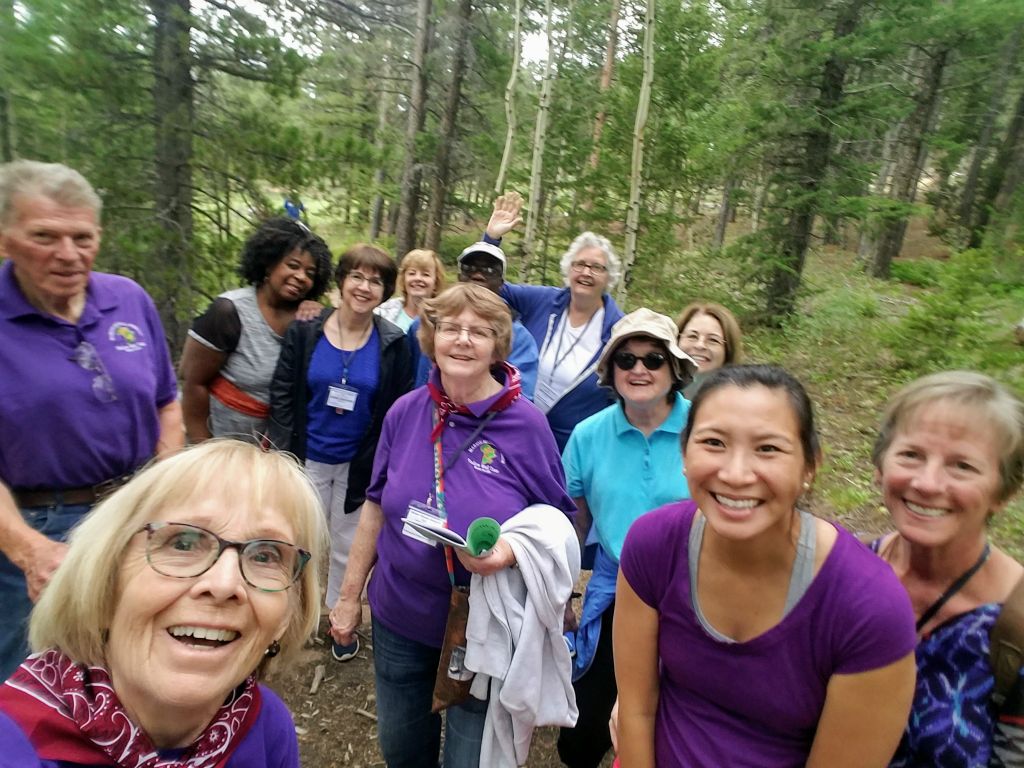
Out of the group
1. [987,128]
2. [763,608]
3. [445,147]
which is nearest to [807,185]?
[445,147]

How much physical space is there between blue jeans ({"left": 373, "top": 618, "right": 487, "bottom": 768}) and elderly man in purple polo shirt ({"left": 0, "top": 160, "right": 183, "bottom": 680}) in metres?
1.28

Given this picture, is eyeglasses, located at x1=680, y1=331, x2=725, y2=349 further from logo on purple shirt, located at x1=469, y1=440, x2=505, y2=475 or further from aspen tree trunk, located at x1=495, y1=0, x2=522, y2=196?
aspen tree trunk, located at x1=495, y1=0, x2=522, y2=196

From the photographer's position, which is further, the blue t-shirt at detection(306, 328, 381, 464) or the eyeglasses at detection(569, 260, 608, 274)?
the eyeglasses at detection(569, 260, 608, 274)

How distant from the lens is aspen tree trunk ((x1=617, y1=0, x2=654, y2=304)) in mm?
8344

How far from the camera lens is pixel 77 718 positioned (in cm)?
108

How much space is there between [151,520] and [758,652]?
4.90ft

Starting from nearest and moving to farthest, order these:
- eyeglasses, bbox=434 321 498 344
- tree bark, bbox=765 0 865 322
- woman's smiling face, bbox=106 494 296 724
Result: woman's smiling face, bbox=106 494 296 724 → eyeglasses, bbox=434 321 498 344 → tree bark, bbox=765 0 865 322

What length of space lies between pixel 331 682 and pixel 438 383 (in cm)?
231

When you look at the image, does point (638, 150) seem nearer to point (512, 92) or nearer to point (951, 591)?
point (512, 92)

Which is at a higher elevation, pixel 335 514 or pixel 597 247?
pixel 597 247

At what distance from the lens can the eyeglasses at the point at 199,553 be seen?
1208mm

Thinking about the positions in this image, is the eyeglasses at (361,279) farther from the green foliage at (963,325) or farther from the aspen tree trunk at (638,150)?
the green foliage at (963,325)

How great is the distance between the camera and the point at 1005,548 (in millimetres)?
5504

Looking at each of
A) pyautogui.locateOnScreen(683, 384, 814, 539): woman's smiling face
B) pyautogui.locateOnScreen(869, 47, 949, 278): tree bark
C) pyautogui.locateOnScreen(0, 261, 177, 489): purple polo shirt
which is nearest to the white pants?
pyautogui.locateOnScreen(0, 261, 177, 489): purple polo shirt
